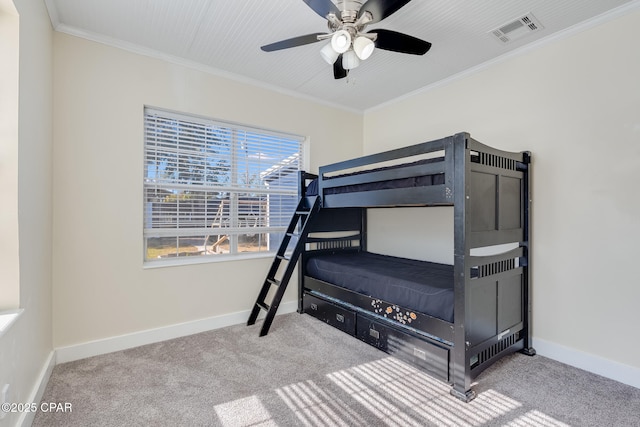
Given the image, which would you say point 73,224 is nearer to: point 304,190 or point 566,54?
point 304,190

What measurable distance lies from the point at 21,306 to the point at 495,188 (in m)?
2.87

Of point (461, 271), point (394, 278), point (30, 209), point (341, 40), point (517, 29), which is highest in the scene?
point (517, 29)

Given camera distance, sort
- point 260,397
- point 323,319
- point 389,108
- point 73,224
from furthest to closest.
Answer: point 389,108 → point 323,319 → point 73,224 → point 260,397

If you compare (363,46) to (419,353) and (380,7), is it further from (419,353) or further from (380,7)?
(419,353)

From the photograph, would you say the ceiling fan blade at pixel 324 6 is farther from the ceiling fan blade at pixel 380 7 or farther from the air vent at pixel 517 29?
the air vent at pixel 517 29

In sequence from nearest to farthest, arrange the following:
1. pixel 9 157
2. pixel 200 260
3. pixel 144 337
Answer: pixel 9 157, pixel 144 337, pixel 200 260

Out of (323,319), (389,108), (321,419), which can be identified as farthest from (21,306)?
(389,108)

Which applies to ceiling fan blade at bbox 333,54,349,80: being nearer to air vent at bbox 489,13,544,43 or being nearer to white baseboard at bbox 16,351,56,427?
air vent at bbox 489,13,544,43

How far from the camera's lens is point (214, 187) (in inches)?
120

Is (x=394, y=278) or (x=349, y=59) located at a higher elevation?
(x=349, y=59)

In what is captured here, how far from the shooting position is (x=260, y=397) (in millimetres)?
1896

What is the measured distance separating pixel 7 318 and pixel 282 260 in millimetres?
2196

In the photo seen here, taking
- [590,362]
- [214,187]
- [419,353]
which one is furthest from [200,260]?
[590,362]

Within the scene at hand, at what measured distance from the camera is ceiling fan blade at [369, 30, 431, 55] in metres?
1.93
